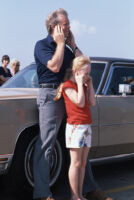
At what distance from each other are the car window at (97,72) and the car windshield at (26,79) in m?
0.77

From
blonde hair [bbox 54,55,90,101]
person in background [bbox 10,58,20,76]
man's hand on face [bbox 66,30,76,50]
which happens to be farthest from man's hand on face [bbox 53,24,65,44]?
person in background [bbox 10,58,20,76]

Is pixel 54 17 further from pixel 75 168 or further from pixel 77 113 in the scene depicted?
pixel 75 168

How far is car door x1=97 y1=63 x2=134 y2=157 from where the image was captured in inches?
199

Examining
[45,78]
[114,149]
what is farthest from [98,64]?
[45,78]

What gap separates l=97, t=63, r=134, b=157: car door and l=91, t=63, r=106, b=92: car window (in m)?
0.11

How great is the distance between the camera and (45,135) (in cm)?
413

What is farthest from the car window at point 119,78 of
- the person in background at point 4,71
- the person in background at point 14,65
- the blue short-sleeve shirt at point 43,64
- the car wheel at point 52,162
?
the person in background at point 4,71

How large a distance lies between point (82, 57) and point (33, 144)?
3.75ft

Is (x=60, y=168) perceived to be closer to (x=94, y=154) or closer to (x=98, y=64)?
(x=94, y=154)

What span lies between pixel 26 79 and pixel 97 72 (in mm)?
1011

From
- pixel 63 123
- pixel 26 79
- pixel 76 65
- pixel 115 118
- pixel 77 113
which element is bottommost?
pixel 115 118

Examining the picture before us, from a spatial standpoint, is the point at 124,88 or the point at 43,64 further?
the point at 124,88

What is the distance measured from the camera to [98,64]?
5.53 meters

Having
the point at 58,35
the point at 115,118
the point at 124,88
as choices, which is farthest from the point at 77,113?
the point at 124,88
